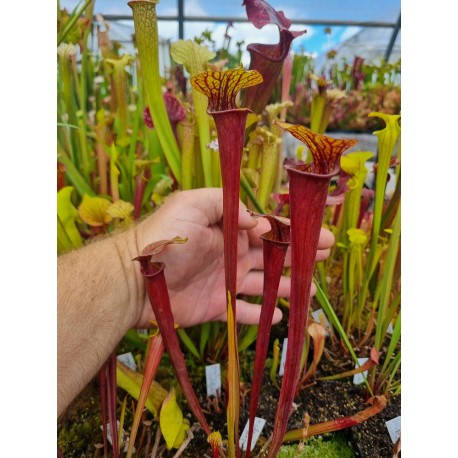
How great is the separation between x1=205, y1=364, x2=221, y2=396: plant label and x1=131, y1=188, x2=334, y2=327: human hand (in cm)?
11

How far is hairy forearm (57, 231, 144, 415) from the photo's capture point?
25.4 inches

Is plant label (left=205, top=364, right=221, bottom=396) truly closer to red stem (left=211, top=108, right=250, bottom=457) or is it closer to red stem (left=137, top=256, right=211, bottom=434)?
red stem (left=137, top=256, right=211, bottom=434)

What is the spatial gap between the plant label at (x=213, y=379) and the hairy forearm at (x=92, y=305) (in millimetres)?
184

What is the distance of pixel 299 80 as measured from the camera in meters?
2.22

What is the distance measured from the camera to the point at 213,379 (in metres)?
0.83

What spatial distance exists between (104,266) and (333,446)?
536 millimetres

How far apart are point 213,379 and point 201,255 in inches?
10.0

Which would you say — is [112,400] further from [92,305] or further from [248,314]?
[248,314]

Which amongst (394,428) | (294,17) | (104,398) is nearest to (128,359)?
(104,398)

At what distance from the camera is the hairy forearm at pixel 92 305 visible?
0.65m

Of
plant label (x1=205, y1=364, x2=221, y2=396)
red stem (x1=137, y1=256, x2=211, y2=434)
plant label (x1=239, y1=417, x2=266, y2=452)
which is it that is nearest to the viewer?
red stem (x1=137, y1=256, x2=211, y2=434)

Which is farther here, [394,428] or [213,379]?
[213,379]

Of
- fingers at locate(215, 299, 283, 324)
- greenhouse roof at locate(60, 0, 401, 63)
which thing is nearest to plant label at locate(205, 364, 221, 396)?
fingers at locate(215, 299, 283, 324)

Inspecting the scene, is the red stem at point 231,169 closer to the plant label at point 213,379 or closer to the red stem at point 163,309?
the red stem at point 163,309
